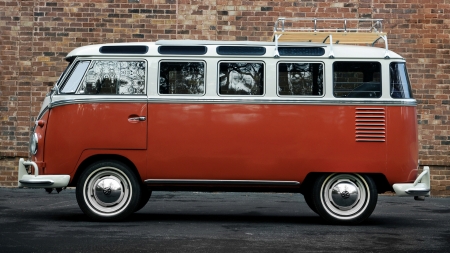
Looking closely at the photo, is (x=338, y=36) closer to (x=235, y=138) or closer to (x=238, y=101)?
(x=238, y=101)

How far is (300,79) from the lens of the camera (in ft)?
31.2

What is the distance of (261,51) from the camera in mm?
9586

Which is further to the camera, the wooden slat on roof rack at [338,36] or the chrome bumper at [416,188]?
the wooden slat on roof rack at [338,36]

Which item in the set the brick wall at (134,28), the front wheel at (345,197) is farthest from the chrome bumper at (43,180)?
the brick wall at (134,28)

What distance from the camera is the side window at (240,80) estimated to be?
9516 mm

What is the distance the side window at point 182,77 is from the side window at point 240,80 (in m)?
0.26

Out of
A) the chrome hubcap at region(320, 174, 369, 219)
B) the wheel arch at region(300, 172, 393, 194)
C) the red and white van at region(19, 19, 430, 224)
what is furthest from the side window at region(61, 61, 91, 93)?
the chrome hubcap at region(320, 174, 369, 219)

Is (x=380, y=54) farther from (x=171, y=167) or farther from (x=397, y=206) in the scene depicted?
(x=397, y=206)

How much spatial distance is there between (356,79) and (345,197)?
1.54 metres

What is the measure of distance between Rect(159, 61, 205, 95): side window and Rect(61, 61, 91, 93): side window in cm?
103

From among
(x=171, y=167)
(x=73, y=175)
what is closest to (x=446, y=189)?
(x=171, y=167)

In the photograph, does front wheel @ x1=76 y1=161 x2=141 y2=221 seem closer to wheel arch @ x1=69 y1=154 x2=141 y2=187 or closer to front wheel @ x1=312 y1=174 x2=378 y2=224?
wheel arch @ x1=69 y1=154 x2=141 y2=187

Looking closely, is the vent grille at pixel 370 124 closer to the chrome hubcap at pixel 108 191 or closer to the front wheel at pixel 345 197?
the front wheel at pixel 345 197

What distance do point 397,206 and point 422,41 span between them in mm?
4167
